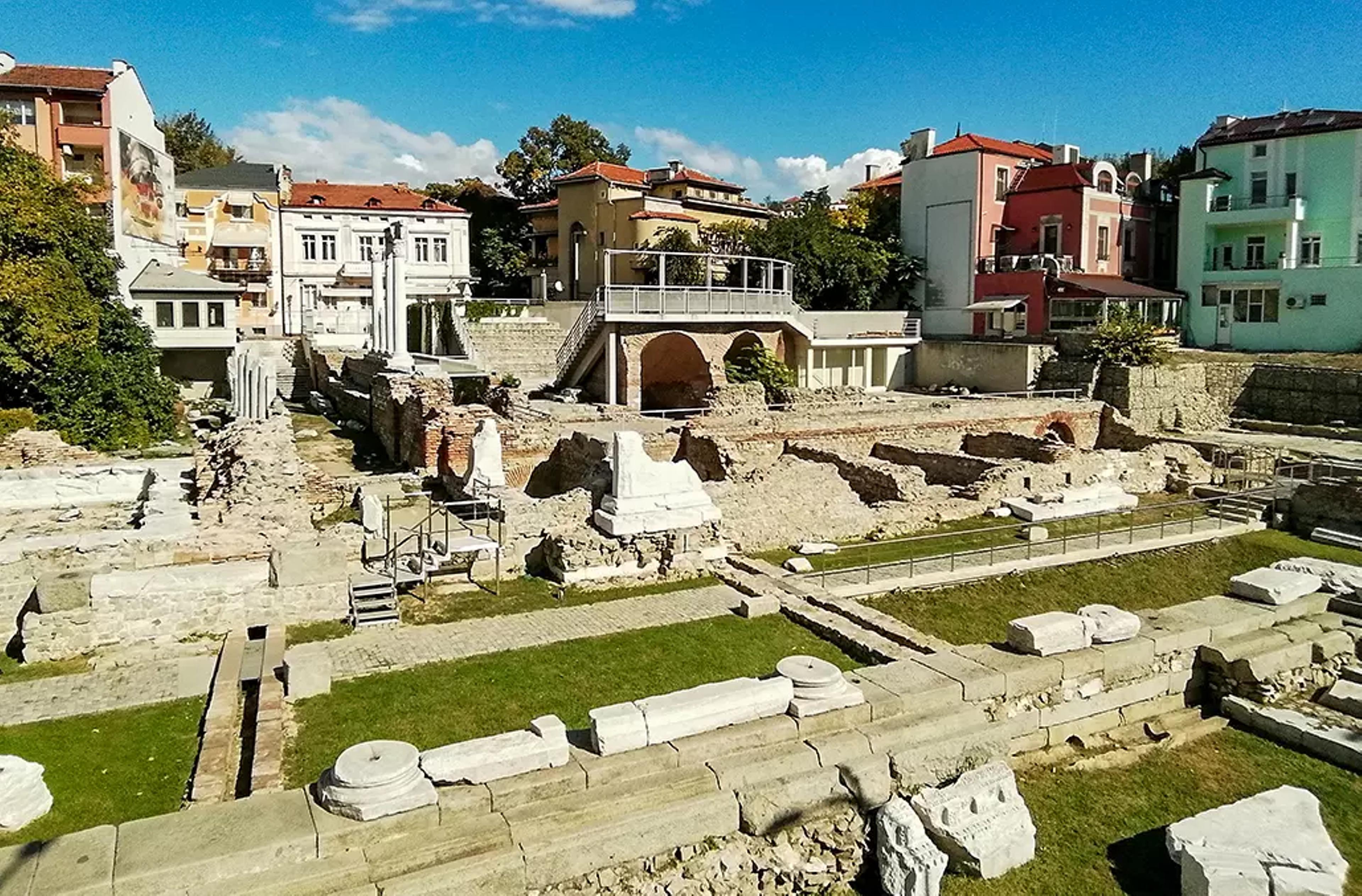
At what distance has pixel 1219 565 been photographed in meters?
15.7

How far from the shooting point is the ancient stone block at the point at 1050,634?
9781 millimetres

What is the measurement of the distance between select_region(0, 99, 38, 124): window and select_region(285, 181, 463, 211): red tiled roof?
1450 centimetres

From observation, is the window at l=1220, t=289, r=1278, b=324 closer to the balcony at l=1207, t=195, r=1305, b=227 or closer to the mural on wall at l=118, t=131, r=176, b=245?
the balcony at l=1207, t=195, r=1305, b=227

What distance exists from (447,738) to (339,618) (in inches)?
152

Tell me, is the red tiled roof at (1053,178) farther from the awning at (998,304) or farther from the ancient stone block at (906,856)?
the ancient stone block at (906,856)

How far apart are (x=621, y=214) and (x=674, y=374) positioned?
1173 cm

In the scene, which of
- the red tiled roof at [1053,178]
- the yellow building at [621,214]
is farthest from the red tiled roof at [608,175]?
the red tiled roof at [1053,178]

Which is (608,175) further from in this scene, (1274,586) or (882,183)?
(1274,586)

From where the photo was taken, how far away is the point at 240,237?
49312 mm

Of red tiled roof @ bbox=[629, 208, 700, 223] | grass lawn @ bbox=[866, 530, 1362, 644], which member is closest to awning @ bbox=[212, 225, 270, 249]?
red tiled roof @ bbox=[629, 208, 700, 223]

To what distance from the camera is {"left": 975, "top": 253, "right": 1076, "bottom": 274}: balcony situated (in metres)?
37.3

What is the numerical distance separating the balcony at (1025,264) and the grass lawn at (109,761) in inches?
1380

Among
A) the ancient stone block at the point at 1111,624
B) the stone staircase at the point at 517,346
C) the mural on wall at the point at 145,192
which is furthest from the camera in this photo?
the mural on wall at the point at 145,192

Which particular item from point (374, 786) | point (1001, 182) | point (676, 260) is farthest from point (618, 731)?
point (1001, 182)
